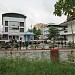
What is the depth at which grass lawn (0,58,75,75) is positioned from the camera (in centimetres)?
943

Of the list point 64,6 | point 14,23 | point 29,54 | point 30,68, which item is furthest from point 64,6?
point 14,23

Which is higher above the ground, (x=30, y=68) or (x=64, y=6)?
(x=64, y=6)

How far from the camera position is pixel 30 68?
9922 mm

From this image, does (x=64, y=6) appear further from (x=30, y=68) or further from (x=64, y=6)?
(x=30, y=68)

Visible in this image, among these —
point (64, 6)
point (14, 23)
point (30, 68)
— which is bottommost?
point (30, 68)

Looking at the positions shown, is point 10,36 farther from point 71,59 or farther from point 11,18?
point 71,59

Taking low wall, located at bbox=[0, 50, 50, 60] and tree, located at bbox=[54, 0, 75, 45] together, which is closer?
tree, located at bbox=[54, 0, 75, 45]

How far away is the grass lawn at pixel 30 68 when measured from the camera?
9.43 metres

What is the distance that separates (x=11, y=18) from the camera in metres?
57.2

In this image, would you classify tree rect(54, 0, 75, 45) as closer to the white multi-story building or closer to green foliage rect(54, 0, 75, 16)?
green foliage rect(54, 0, 75, 16)

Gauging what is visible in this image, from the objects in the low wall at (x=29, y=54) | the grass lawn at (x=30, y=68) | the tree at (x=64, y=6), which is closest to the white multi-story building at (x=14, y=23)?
the low wall at (x=29, y=54)

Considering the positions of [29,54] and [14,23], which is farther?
[14,23]

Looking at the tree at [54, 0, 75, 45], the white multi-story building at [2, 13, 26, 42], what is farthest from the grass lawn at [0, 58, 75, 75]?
the white multi-story building at [2, 13, 26, 42]

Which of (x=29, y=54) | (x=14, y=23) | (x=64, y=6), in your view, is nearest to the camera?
(x=64, y=6)
